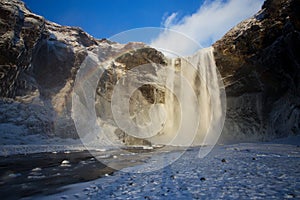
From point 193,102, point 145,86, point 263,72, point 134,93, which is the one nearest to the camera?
point 263,72

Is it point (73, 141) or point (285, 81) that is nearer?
point (285, 81)

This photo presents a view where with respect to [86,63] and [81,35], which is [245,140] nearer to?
[86,63]

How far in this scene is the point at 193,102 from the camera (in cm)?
2514

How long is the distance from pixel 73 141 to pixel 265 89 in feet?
74.5

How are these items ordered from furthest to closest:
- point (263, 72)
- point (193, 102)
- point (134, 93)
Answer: point (134, 93) < point (193, 102) < point (263, 72)

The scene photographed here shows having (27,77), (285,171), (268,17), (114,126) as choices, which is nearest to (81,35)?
(27,77)

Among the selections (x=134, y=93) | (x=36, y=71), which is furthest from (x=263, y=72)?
(x=36, y=71)

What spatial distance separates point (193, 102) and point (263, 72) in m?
8.44

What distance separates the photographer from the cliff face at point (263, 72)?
16.9 m

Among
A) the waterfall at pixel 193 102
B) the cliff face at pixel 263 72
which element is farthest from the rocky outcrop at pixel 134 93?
the cliff face at pixel 263 72

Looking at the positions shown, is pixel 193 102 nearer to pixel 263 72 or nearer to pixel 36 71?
pixel 263 72

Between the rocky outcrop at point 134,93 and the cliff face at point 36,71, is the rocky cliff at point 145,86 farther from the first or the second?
the rocky outcrop at point 134,93

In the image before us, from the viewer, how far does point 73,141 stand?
2488cm

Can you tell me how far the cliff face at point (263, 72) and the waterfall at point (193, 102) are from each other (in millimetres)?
1236
